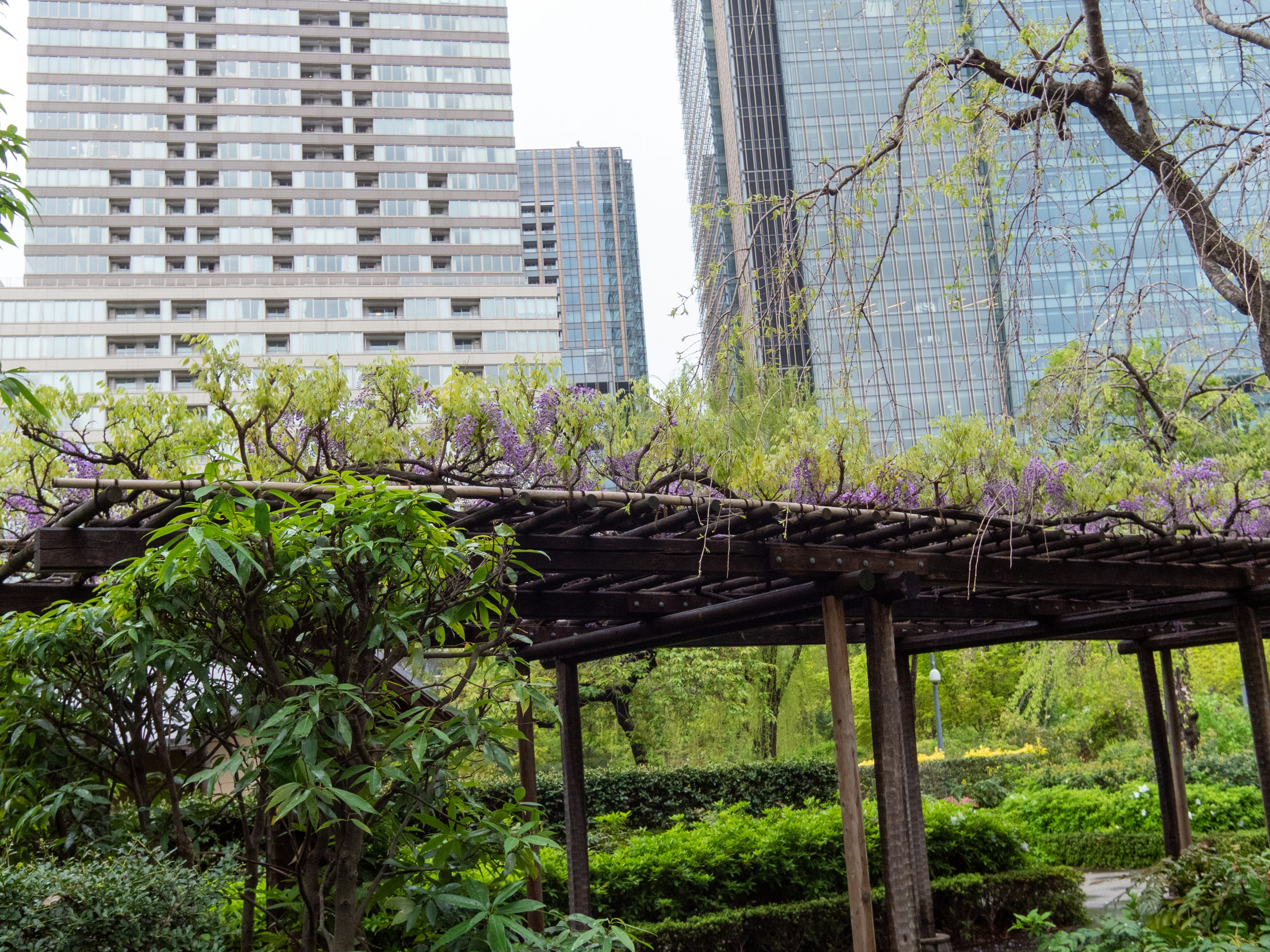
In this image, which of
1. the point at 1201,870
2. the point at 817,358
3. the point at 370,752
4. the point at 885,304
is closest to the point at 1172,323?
the point at 885,304

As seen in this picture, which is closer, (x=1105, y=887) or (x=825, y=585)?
(x=825, y=585)

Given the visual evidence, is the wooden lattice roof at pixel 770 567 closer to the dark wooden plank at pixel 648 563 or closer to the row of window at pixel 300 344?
the dark wooden plank at pixel 648 563

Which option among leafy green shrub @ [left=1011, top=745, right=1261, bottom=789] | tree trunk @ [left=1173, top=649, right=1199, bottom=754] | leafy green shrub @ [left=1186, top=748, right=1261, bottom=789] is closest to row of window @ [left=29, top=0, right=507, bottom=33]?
tree trunk @ [left=1173, top=649, right=1199, bottom=754]

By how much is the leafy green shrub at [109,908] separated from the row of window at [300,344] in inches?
1783

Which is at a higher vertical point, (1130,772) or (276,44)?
(276,44)

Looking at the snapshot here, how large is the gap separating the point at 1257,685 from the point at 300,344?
1997 inches

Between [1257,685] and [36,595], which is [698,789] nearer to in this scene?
[1257,685]

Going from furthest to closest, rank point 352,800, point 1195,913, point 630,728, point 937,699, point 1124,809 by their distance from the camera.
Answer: point 937,699, point 630,728, point 1124,809, point 1195,913, point 352,800

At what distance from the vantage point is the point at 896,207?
142 inches

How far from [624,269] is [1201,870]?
107 metres

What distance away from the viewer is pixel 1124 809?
42.4 feet

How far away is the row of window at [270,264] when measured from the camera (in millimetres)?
53531

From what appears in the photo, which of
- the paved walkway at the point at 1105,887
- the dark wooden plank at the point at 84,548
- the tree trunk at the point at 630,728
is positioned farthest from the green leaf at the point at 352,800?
the tree trunk at the point at 630,728

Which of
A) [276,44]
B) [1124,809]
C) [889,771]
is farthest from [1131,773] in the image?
[276,44]
